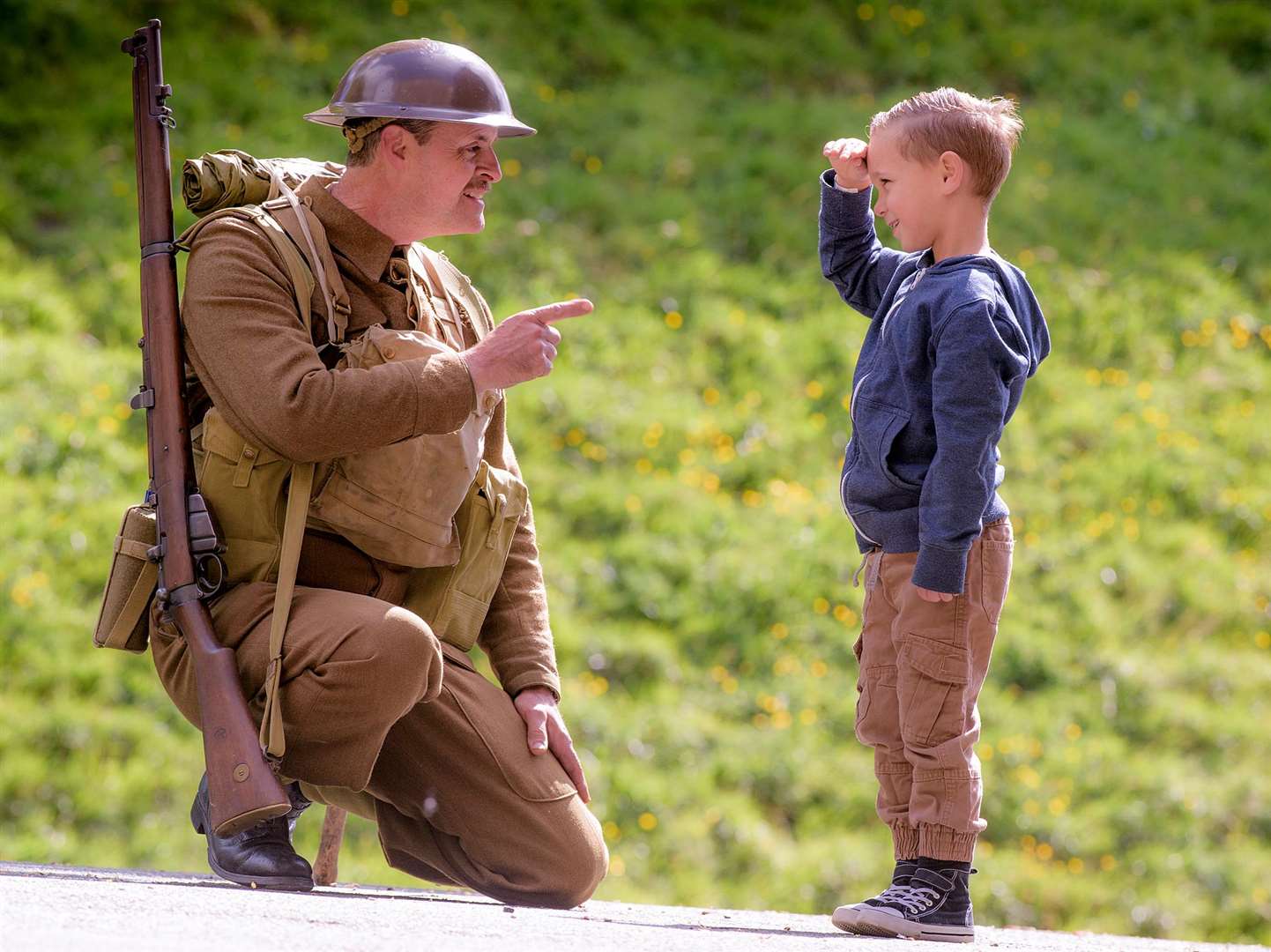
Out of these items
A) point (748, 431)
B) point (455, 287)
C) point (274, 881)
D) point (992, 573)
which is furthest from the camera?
point (748, 431)

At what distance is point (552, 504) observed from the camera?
6.95 meters

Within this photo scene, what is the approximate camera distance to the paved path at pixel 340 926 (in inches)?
89.4

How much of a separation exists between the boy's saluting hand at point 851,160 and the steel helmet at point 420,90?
0.70 meters

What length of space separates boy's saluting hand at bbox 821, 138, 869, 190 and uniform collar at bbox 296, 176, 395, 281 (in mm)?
1045

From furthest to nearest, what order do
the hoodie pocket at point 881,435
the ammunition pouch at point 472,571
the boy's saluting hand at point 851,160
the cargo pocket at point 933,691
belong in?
the ammunition pouch at point 472,571
the boy's saluting hand at point 851,160
the hoodie pocket at point 881,435
the cargo pocket at point 933,691

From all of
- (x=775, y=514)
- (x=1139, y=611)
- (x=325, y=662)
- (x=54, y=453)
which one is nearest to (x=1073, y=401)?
(x=1139, y=611)

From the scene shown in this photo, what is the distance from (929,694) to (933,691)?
0.04 feet

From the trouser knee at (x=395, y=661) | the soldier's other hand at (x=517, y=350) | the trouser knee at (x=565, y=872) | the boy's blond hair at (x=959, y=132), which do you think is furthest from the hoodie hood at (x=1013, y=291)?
the trouser knee at (x=565, y=872)

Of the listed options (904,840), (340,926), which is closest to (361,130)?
(340,926)

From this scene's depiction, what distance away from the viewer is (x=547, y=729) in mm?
3848

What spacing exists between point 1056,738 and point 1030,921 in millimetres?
846

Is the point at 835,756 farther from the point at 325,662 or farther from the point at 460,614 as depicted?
the point at 325,662

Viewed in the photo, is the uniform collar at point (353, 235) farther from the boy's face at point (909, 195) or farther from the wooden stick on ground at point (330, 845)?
the wooden stick on ground at point (330, 845)

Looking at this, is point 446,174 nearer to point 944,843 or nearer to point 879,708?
point 879,708
